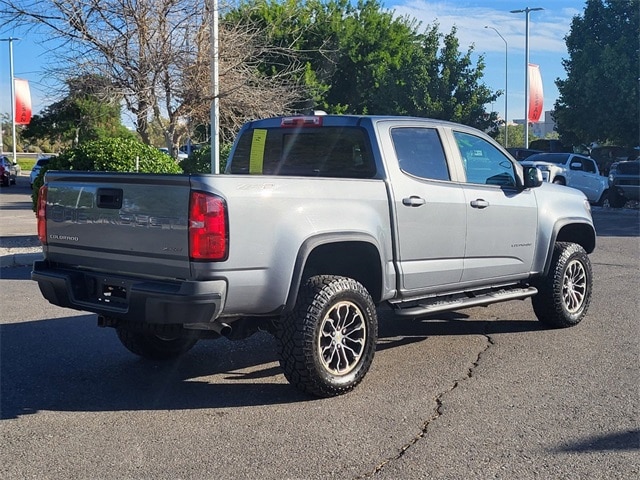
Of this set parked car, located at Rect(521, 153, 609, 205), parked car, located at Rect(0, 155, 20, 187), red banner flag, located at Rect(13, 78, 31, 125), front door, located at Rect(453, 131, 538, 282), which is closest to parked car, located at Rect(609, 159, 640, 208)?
parked car, located at Rect(521, 153, 609, 205)

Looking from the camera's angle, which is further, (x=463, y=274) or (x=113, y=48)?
(x=113, y=48)

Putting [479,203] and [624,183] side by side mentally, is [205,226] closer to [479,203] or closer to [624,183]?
[479,203]

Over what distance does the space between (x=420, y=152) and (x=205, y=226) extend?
7.69 feet

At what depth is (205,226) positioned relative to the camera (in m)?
4.88

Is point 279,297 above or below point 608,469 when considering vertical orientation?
above

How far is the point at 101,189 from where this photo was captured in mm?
5406

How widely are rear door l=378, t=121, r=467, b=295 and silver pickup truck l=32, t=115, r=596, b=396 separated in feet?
0.04

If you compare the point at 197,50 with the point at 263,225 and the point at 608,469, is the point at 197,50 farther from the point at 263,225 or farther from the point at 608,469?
the point at 608,469

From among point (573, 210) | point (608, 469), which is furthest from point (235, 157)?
point (608, 469)

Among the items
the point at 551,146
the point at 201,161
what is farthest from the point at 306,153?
the point at 551,146

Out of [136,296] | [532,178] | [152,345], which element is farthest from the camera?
[532,178]

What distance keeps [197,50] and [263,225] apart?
11.2 m

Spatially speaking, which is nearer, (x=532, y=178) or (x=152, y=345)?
(x=152, y=345)

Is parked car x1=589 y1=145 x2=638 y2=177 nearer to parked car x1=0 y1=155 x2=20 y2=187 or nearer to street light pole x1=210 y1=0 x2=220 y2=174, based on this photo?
parked car x1=0 y1=155 x2=20 y2=187
